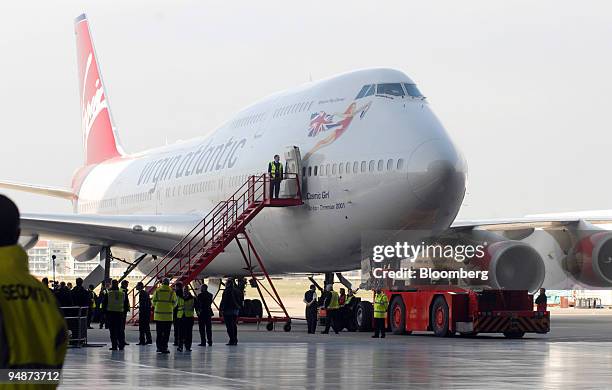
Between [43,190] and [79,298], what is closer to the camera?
[79,298]

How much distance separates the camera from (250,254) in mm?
29266

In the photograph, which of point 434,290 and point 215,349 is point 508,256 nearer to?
point 434,290

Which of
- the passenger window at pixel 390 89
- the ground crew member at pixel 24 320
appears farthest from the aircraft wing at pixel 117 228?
the ground crew member at pixel 24 320

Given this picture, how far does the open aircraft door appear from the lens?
87.7 ft

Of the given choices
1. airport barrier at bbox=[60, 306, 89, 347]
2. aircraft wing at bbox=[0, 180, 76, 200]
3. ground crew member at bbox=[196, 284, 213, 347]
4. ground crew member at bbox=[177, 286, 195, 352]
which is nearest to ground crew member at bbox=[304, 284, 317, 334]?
ground crew member at bbox=[196, 284, 213, 347]

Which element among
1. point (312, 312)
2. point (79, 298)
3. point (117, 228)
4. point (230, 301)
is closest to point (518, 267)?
point (312, 312)

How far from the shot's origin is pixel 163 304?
67.2 ft

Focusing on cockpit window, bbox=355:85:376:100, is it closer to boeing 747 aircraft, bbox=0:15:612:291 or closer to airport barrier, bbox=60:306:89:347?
boeing 747 aircraft, bbox=0:15:612:291

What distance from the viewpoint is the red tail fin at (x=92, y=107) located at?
45.8 m

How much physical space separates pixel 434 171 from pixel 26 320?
2055cm

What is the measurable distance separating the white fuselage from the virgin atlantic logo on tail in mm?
16803

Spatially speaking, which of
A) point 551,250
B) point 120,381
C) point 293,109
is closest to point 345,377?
point 120,381

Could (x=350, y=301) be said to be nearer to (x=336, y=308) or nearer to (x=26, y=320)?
(x=336, y=308)

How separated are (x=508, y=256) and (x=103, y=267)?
11.5m
